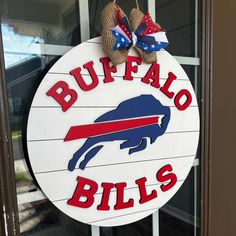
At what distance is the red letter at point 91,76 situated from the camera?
0.70 metres

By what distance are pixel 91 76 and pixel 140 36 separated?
0.17m

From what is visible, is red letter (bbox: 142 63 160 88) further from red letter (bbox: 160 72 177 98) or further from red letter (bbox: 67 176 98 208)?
red letter (bbox: 67 176 98 208)

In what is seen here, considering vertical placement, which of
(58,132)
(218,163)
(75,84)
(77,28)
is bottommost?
(218,163)

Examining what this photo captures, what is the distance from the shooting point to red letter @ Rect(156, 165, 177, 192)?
2.78 feet

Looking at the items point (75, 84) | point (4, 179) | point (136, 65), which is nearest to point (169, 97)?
point (136, 65)

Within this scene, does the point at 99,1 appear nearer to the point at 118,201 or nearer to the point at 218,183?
the point at 118,201

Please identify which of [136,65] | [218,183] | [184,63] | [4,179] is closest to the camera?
[4,179]

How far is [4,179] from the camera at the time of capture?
0.66 metres

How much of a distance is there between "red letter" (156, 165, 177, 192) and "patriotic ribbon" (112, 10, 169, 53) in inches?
14.6

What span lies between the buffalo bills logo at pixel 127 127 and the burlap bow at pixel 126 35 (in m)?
0.14

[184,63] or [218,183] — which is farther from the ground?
[184,63]

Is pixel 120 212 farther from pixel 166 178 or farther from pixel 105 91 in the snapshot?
pixel 105 91

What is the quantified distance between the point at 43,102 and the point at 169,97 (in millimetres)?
384

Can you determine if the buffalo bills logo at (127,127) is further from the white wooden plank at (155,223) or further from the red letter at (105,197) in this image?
the white wooden plank at (155,223)
